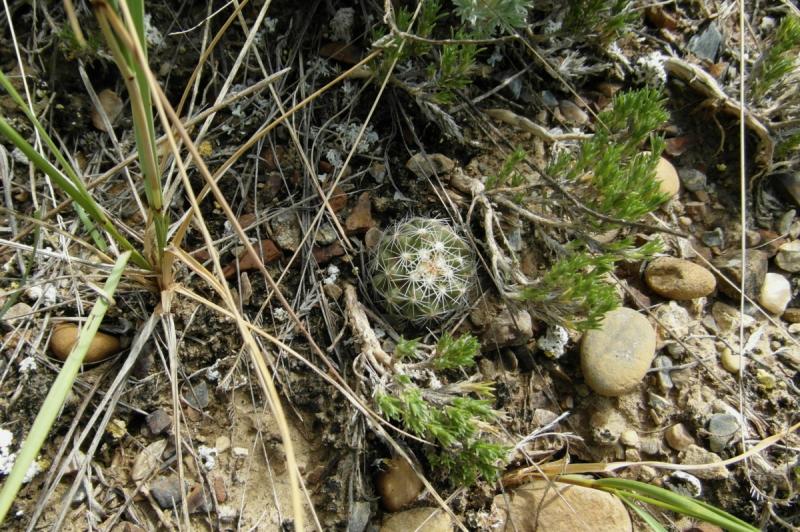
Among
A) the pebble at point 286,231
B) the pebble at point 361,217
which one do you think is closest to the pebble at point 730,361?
the pebble at point 361,217

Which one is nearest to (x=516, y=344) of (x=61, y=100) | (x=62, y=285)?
(x=62, y=285)

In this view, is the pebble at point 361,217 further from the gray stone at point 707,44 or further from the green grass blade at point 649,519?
the gray stone at point 707,44

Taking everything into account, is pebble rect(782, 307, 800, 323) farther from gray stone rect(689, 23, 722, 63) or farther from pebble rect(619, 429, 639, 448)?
gray stone rect(689, 23, 722, 63)

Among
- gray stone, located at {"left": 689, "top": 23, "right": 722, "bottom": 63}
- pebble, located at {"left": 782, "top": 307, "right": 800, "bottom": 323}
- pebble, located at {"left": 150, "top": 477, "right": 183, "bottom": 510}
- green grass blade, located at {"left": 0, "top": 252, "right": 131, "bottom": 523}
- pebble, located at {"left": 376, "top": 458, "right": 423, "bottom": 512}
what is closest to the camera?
green grass blade, located at {"left": 0, "top": 252, "right": 131, "bottom": 523}

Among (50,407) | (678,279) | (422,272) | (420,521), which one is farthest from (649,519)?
(50,407)

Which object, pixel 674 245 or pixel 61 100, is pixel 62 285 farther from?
pixel 674 245

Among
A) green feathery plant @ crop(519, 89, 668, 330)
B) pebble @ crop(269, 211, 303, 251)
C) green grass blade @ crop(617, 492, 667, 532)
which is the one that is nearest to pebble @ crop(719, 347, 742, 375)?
green feathery plant @ crop(519, 89, 668, 330)
